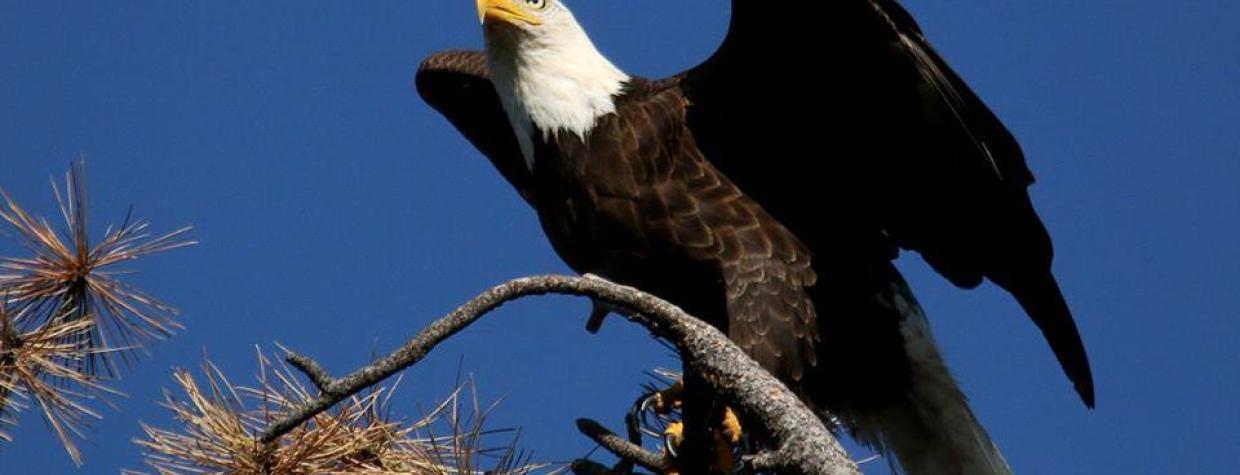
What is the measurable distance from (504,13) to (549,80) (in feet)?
0.72

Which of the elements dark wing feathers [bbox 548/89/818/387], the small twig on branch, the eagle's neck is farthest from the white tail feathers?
the small twig on branch

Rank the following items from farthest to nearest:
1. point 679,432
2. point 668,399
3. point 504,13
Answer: point 504,13 < point 668,399 < point 679,432

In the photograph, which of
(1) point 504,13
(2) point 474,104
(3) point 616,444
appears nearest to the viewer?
(3) point 616,444

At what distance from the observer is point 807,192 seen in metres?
3.98

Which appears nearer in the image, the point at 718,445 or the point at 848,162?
the point at 718,445

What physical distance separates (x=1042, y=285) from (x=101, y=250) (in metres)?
2.26

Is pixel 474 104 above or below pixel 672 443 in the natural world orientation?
above

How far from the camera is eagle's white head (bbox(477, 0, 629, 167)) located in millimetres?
4004

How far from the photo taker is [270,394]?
103 inches

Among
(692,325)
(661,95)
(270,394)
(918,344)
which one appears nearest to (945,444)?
(918,344)

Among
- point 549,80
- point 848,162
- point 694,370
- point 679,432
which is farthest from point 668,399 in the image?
point 694,370

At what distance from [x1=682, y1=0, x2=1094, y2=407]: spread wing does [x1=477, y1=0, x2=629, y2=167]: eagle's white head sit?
0.91 feet

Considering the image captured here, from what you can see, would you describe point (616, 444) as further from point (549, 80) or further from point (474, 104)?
point (474, 104)

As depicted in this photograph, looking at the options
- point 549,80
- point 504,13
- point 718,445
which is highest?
point 504,13
